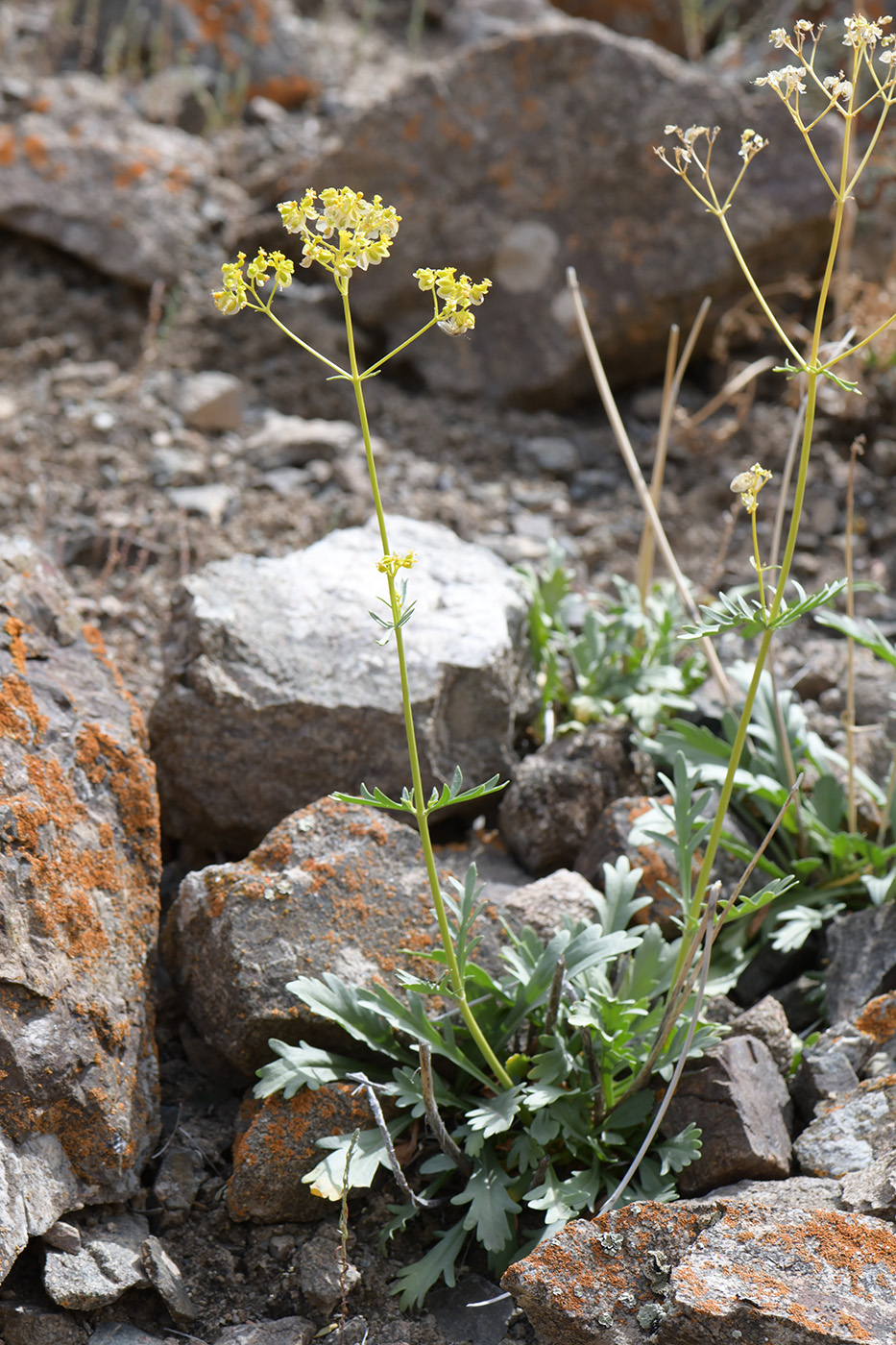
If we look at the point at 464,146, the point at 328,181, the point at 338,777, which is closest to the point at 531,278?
the point at 464,146

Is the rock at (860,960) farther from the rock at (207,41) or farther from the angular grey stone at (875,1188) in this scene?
the rock at (207,41)

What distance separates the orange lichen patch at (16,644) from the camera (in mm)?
2686

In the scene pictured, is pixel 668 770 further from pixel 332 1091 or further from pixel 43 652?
pixel 43 652

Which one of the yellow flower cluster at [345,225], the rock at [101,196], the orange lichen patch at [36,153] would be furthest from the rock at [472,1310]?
the orange lichen patch at [36,153]

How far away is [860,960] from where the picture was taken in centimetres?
286

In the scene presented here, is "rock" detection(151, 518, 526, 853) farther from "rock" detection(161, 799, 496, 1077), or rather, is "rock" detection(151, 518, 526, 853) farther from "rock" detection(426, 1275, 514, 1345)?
"rock" detection(426, 1275, 514, 1345)

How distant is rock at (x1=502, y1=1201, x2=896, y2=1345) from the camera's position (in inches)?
74.7

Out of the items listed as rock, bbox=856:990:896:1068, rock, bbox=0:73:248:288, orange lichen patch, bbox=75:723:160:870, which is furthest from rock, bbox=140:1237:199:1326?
rock, bbox=0:73:248:288

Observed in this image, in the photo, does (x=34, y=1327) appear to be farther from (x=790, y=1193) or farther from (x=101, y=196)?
(x=101, y=196)

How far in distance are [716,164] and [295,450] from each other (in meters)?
2.49

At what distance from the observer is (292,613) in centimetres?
342

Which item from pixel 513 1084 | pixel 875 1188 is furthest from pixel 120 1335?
pixel 875 1188

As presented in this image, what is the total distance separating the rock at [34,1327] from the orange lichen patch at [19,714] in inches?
45.9

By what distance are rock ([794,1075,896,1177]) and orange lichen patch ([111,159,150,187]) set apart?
5314 mm
